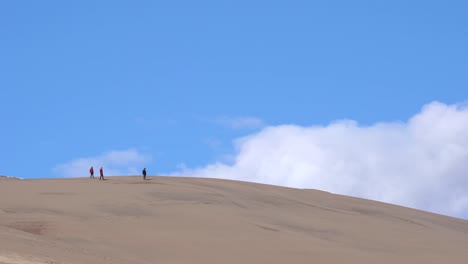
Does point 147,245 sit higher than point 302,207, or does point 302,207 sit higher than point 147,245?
point 302,207

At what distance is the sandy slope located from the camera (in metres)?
16.1

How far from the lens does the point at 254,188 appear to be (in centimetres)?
2756

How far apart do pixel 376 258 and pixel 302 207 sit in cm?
602

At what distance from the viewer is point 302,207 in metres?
25.0

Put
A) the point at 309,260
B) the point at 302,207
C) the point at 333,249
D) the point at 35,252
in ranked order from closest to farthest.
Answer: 1. the point at 35,252
2. the point at 309,260
3. the point at 333,249
4. the point at 302,207

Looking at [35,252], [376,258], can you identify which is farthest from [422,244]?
[35,252]

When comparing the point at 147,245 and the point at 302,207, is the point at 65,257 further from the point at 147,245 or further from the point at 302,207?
the point at 302,207

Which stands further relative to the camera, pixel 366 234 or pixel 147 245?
pixel 366 234

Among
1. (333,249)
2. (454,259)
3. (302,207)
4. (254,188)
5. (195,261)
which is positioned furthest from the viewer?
(254,188)

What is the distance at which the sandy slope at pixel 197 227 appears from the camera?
16.1m

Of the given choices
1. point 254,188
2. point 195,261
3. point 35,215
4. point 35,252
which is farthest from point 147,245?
point 254,188

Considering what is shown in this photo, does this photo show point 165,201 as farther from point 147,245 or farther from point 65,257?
point 65,257

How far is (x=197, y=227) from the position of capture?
19156mm

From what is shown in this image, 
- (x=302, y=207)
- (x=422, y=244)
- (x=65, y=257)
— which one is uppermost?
(x=302, y=207)
